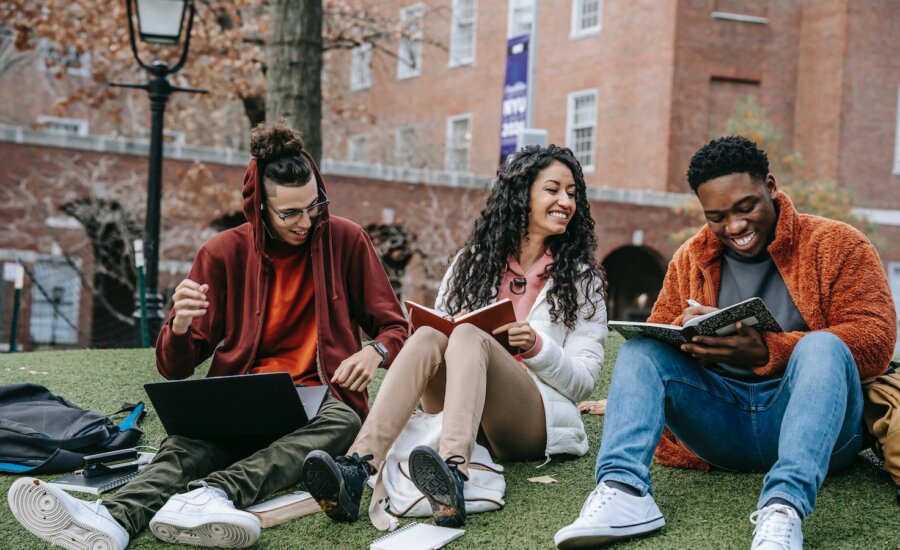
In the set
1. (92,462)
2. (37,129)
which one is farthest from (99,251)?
(92,462)

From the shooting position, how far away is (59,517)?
3.01 meters

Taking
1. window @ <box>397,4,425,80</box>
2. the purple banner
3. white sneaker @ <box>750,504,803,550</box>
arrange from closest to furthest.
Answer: white sneaker @ <box>750,504,803,550</box>, the purple banner, window @ <box>397,4,425,80</box>

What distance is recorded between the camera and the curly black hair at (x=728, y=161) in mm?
3561

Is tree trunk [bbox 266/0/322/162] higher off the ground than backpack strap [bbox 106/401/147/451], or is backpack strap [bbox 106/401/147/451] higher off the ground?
tree trunk [bbox 266/0/322/162]

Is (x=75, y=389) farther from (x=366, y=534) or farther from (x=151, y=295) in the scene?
(x=366, y=534)

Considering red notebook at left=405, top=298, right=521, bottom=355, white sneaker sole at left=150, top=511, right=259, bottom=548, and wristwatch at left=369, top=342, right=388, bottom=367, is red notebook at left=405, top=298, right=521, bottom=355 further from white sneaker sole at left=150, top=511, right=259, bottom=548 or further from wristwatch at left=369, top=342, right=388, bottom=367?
white sneaker sole at left=150, top=511, right=259, bottom=548

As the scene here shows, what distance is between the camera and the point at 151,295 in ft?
28.0

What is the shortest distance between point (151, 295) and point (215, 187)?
700 cm

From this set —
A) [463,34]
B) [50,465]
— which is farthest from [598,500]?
[463,34]

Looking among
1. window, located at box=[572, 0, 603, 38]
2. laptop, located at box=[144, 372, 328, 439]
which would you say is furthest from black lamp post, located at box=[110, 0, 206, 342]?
window, located at box=[572, 0, 603, 38]

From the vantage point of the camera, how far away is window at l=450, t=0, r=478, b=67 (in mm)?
27297

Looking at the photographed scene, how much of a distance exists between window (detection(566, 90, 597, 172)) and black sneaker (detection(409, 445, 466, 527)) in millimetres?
21708

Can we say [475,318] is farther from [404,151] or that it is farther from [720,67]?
[404,151]

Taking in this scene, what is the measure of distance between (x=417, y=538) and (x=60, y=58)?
14.1 meters
